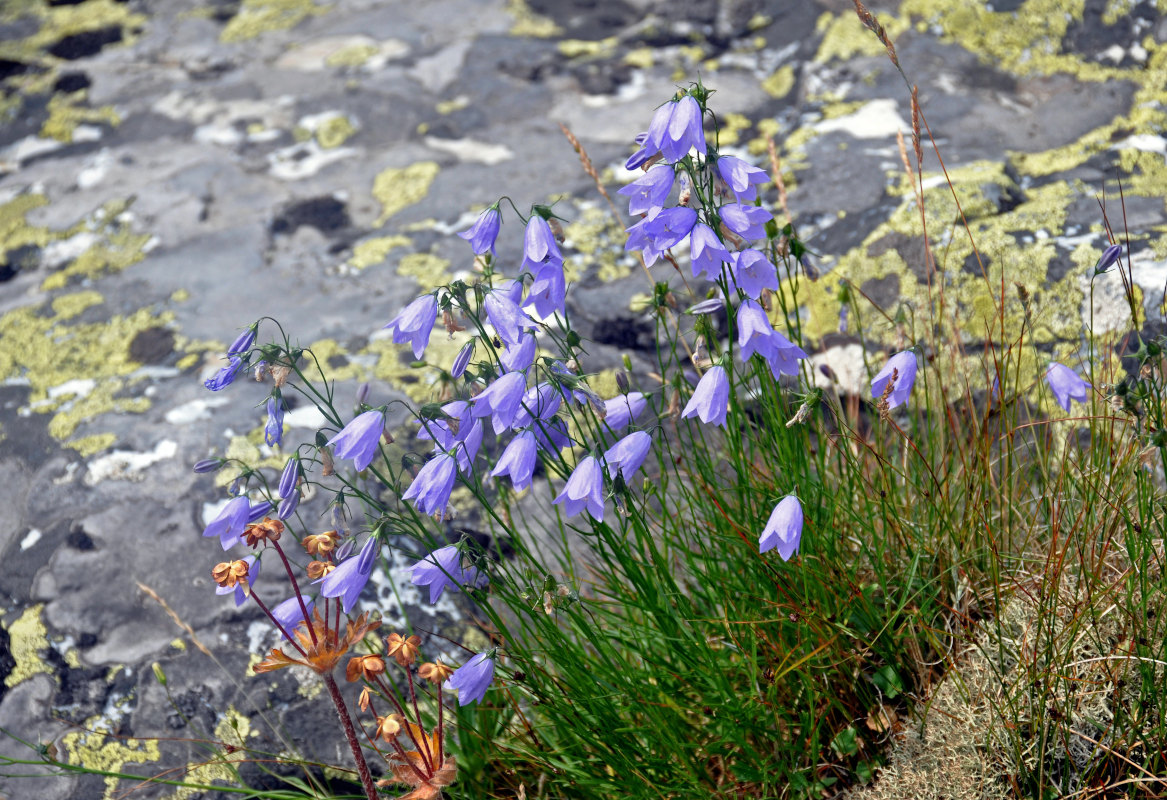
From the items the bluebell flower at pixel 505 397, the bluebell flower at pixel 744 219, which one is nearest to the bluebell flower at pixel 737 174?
the bluebell flower at pixel 744 219

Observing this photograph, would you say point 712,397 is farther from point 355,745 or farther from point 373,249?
point 373,249

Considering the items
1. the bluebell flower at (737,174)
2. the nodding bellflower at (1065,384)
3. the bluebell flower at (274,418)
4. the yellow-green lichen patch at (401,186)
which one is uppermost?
the bluebell flower at (737,174)

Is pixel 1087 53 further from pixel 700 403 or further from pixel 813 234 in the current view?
pixel 700 403

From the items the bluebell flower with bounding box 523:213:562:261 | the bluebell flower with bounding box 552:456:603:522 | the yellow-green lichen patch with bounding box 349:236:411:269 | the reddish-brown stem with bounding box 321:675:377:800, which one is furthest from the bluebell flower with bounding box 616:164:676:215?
the yellow-green lichen patch with bounding box 349:236:411:269

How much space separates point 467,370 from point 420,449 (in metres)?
1.01

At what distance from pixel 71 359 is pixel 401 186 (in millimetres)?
1585

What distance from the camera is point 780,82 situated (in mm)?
4086

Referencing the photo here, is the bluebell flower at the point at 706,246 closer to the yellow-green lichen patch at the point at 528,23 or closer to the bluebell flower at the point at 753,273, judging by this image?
the bluebell flower at the point at 753,273

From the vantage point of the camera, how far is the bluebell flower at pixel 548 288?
5.87 ft

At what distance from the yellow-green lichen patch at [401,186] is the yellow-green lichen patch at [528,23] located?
1206 mm

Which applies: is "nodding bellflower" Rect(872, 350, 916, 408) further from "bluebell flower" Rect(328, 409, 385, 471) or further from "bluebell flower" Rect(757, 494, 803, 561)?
"bluebell flower" Rect(328, 409, 385, 471)

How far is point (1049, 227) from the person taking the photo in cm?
291

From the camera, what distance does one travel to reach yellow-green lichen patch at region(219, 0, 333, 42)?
5035mm

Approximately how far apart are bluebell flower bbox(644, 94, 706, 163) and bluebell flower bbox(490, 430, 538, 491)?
66 centimetres
